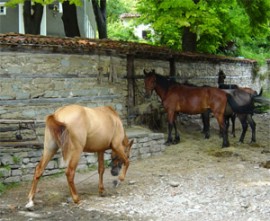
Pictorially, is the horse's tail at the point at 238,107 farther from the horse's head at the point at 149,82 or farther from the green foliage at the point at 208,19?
the green foliage at the point at 208,19

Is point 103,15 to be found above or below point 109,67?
above

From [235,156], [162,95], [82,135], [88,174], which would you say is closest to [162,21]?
[162,95]

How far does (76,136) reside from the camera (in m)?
7.18

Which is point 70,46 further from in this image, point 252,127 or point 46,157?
Answer: point 252,127

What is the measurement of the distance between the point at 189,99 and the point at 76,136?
6512 millimetres

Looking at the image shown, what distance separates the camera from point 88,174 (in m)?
9.70

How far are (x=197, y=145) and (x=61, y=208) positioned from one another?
648cm

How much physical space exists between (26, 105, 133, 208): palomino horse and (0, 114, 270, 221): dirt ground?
37 centimetres

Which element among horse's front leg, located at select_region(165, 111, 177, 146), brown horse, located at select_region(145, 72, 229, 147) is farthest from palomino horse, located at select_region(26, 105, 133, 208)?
brown horse, located at select_region(145, 72, 229, 147)

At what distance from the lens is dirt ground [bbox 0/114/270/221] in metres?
6.76

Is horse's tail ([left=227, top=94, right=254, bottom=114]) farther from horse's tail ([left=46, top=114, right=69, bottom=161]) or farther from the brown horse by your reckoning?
horse's tail ([left=46, top=114, right=69, bottom=161])

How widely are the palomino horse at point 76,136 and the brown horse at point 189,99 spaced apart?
16.8ft

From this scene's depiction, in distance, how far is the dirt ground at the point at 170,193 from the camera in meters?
6.76

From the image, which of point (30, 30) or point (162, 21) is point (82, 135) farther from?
point (30, 30)
